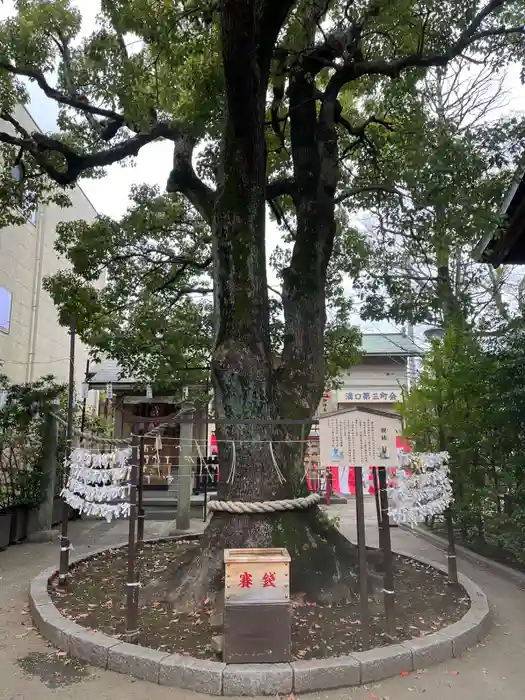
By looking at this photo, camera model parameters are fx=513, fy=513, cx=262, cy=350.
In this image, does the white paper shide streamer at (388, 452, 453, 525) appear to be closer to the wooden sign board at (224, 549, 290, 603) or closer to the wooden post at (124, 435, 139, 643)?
the wooden sign board at (224, 549, 290, 603)

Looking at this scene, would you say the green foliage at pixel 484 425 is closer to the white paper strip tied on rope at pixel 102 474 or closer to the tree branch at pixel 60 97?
the white paper strip tied on rope at pixel 102 474

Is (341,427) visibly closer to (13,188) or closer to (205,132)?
(205,132)

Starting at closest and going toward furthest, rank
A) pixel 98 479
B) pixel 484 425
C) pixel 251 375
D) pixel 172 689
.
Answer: pixel 172 689 < pixel 98 479 < pixel 251 375 < pixel 484 425

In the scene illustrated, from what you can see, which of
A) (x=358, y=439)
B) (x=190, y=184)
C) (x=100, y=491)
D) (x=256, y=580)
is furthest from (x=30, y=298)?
(x=256, y=580)

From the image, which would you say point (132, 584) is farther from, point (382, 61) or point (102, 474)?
point (382, 61)

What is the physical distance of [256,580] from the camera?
4.07 m

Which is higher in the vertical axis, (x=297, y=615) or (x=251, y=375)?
(x=251, y=375)

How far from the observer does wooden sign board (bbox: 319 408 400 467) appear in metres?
4.73

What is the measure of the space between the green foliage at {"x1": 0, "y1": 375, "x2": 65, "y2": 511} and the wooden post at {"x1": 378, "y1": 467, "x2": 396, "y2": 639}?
6881mm

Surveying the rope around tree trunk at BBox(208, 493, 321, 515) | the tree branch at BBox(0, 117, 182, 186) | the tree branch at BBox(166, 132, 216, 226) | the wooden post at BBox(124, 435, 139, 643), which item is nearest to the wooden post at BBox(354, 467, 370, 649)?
→ the rope around tree trunk at BBox(208, 493, 321, 515)

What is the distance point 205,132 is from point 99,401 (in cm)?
1443

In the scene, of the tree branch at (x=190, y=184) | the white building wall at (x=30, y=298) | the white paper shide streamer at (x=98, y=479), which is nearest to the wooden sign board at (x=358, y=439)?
the white paper shide streamer at (x=98, y=479)

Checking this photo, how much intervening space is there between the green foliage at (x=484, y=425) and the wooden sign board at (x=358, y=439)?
293 centimetres

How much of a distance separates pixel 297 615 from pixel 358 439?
190 cm
